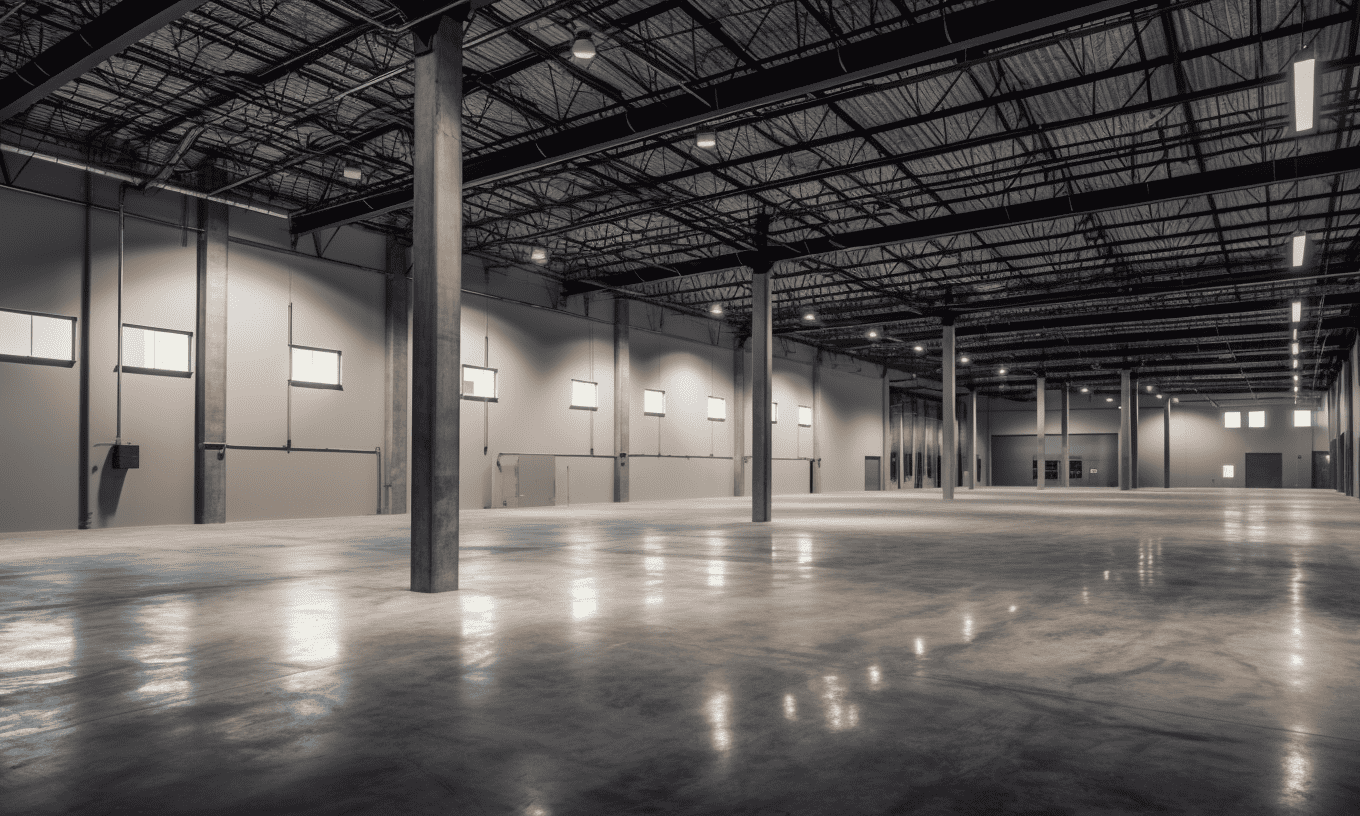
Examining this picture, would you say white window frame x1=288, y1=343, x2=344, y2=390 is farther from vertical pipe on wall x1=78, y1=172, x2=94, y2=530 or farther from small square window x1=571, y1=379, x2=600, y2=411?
small square window x1=571, y1=379, x2=600, y2=411

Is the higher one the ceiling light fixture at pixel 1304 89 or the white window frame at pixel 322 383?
the ceiling light fixture at pixel 1304 89

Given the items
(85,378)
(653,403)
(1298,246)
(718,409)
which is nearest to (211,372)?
(85,378)

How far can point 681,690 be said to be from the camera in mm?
5996

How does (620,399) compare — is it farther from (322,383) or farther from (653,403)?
(322,383)

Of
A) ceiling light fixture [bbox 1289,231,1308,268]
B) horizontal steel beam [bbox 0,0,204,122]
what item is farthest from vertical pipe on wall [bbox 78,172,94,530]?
ceiling light fixture [bbox 1289,231,1308,268]

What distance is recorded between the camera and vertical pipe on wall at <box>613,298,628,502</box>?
37.8 meters

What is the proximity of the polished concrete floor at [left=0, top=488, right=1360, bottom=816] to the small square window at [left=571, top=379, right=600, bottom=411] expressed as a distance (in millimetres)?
22652

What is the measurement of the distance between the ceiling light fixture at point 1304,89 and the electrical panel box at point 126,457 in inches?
1012

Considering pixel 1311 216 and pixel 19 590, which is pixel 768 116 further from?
pixel 1311 216

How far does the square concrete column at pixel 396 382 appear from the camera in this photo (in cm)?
2806

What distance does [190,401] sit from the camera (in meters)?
23.0

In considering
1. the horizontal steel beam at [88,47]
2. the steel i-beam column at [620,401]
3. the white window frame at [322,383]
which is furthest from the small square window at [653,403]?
the horizontal steel beam at [88,47]

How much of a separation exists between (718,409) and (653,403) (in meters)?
5.68

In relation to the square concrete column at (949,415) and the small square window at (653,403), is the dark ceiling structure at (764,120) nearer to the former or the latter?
the square concrete column at (949,415)
